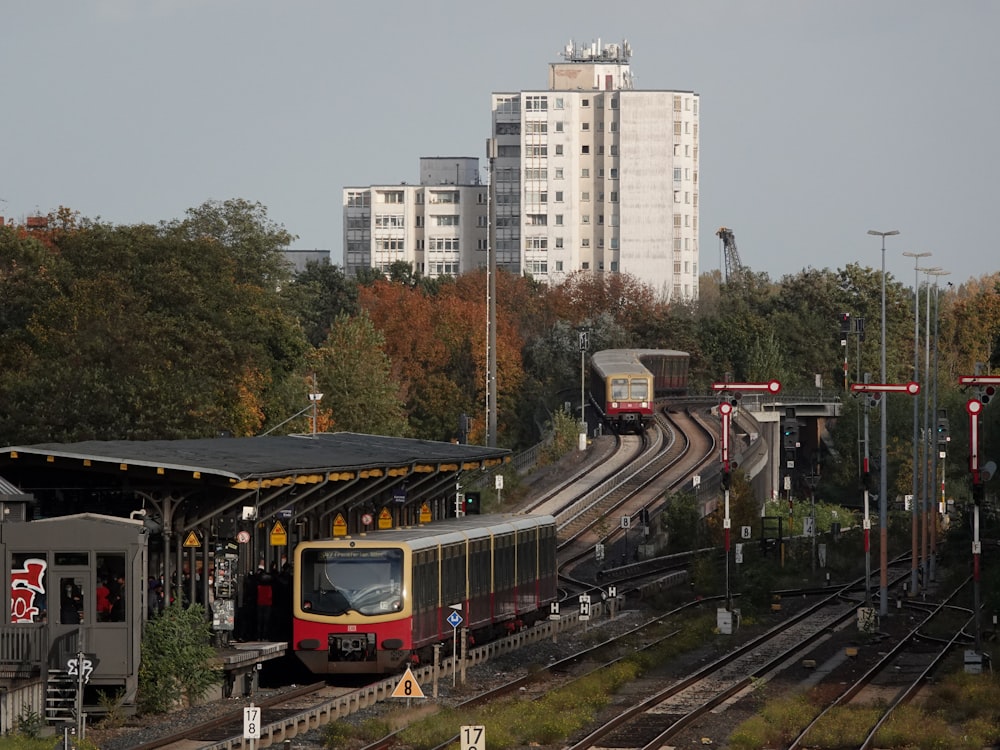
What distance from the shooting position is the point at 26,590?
25.2m

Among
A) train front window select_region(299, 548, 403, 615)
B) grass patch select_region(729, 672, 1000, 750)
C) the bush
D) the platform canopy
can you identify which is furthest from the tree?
grass patch select_region(729, 672, 1000, 750)

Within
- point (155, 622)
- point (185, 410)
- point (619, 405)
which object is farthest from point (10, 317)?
point (155, 622)

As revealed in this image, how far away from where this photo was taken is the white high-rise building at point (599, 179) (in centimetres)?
16700

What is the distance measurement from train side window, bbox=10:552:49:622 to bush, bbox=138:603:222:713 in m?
1.77

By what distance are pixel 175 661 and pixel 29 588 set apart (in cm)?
247

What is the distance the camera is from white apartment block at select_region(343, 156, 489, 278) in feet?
604

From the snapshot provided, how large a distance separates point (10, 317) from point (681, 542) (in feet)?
87.3

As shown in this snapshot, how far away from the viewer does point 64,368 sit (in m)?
55.9

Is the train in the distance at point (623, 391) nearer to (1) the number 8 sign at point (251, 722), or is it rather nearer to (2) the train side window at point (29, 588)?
(2) the train side window at point (29, 588)

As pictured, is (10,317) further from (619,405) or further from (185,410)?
(619,405)

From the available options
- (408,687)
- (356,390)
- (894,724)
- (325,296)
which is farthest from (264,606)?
(325,296)

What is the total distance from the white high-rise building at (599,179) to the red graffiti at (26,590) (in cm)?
14114

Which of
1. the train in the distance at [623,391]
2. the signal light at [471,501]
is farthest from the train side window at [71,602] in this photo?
the train in the distance at [623,391]

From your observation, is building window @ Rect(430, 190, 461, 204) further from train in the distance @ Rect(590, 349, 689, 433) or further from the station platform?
the station platform
